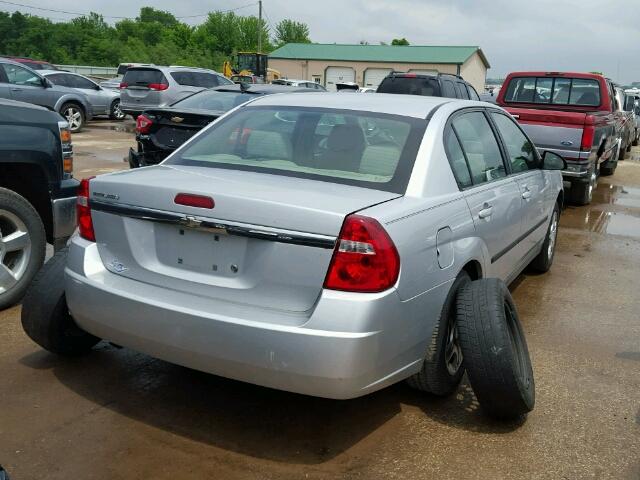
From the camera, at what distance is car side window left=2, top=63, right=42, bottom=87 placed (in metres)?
15.2

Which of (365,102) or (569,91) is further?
(569,91)

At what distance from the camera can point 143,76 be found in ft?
61.5

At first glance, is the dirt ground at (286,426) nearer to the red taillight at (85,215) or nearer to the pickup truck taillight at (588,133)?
the red taillight at (85,215)

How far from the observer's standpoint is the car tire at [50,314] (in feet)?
A: 12.3

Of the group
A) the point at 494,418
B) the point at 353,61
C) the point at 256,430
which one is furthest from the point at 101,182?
the point at 353,61

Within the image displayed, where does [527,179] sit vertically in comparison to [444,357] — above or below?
above

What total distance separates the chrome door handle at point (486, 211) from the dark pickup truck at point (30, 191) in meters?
3.01

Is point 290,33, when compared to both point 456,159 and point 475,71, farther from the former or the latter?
point 456,159

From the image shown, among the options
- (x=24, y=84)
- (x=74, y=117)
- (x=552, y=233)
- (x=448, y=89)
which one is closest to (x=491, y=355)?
(x=552, y=233)

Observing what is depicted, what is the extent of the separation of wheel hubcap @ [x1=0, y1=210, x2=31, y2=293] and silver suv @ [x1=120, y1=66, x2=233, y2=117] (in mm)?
13972

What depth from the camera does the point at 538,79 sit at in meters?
11.4

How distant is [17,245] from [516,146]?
372cm

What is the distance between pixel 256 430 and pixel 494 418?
1.21 m

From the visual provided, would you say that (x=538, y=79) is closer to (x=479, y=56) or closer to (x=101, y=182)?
(x=101, y=182)
